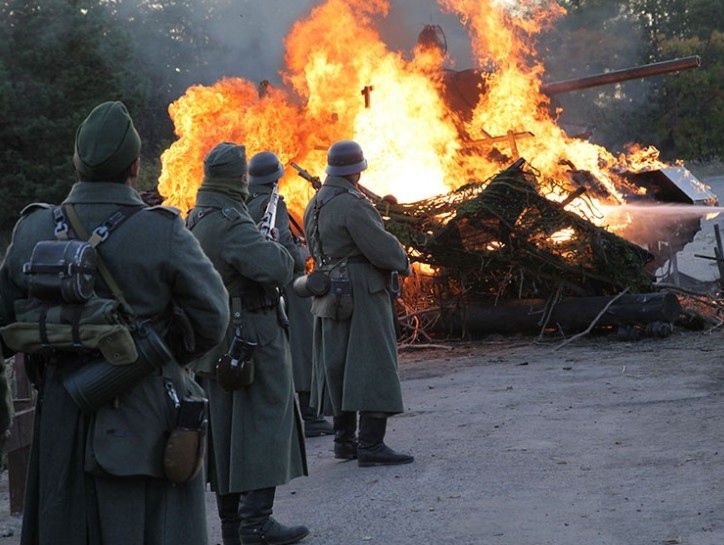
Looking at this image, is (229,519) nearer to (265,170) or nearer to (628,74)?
(265,170)

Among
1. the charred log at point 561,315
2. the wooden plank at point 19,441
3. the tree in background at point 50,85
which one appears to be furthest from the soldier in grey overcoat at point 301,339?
the tree in background at point 50,85

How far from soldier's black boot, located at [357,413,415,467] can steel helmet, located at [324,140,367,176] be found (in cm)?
146

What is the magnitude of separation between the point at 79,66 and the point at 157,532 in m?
A: 28.5

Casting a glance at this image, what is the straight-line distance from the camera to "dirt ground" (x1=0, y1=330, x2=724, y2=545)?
585 cm

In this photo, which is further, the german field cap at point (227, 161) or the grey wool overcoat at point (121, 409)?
the german field cap at point (227, 161)

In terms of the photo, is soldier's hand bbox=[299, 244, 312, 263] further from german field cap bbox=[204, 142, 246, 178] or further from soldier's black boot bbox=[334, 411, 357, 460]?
german field cap bbox=[204, 142, 246, 178]

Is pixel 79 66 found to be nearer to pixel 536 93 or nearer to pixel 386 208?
pixel 536 93

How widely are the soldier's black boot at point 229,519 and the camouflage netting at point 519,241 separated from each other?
7.04m

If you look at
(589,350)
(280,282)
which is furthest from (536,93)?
(280,282)

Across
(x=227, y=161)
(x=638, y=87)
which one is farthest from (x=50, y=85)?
(x=227, y=161)

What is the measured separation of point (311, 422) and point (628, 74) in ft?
28.5

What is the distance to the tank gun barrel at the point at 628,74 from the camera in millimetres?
15477

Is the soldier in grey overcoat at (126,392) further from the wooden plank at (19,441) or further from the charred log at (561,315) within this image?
the charred log at (561,315)

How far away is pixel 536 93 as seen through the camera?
16656 millimetres
